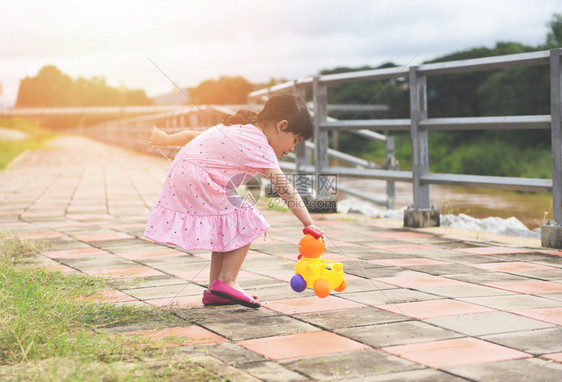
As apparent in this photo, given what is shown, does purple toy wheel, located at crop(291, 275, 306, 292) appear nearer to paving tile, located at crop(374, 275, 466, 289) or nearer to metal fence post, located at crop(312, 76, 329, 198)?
paving tile, located at crop(374, 275, 466, 289)

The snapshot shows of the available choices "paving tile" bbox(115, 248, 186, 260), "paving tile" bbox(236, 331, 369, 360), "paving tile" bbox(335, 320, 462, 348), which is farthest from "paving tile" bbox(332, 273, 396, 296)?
"paving tile" bbox(115, 248, 186, 260)

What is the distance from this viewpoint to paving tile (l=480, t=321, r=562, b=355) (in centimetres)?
204

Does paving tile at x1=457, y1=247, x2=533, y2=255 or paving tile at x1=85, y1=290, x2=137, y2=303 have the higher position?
paving tile at x1=457, y1=247, x2=533, y2=255

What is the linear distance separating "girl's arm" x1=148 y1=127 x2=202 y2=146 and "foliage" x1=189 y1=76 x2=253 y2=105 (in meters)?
4.43

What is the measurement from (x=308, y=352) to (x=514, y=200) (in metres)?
7.31

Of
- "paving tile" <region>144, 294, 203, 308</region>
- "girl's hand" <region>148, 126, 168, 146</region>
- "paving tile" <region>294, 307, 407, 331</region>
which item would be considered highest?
"girl's hand" <region>148, 126, 168, 146</region>

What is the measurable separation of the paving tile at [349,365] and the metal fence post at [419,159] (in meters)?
3.07

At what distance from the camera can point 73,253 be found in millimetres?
4027

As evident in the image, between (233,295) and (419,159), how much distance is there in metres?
2.81

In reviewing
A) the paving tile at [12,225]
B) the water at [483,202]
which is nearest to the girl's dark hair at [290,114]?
the paving tile at [12,225]

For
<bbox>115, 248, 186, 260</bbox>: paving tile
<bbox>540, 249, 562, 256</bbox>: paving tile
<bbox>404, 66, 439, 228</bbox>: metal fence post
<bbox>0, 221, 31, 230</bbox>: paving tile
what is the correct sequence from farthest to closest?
<bbox>0, 221, 31, 230</bbox>: paving tile, <bbox>404, 66, 439, 228</bbox>: metal fence post, <bbox>115, 248, 186, 260</bbox>: paving tile, <bbox>540, 249, 562, 256</bbox>: paving tile

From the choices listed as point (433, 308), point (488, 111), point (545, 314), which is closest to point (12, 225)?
point (433, 308)

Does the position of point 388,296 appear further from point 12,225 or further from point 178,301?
point 12,225

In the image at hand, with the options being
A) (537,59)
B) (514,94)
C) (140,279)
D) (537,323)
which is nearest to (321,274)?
(537,323)
